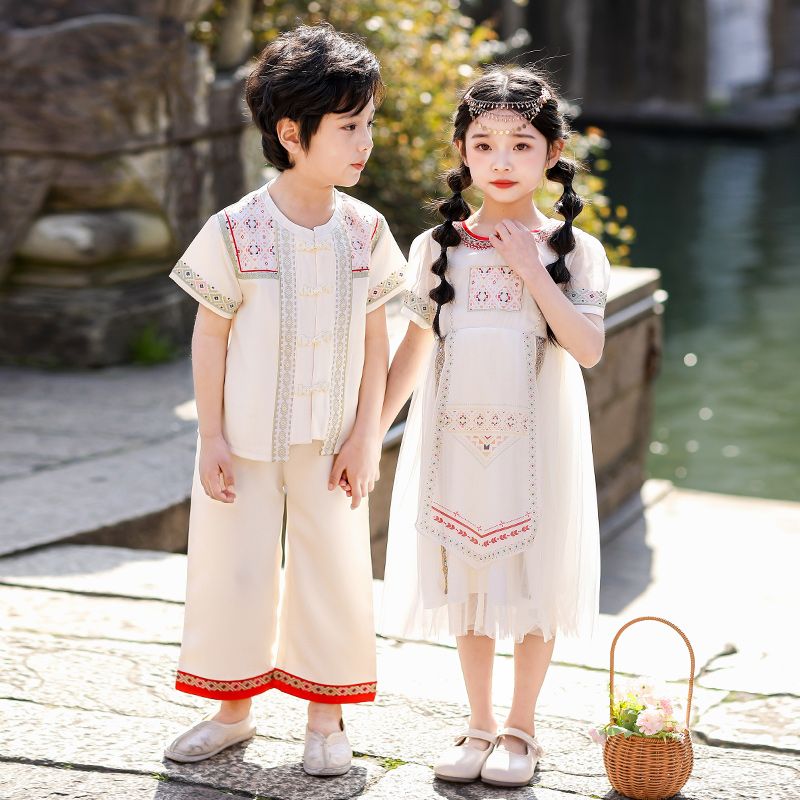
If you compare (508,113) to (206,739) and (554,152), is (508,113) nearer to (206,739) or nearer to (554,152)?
(554,152)

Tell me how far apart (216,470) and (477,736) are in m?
0.70

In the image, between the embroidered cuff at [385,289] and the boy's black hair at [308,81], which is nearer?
the boy's black hair at [308,81]

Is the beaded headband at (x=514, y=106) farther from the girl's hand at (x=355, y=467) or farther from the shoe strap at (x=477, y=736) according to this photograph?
the shoe strap at (x=477, y=736)

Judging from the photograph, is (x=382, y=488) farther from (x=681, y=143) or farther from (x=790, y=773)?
(x=681, y=143)

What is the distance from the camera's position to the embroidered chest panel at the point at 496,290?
2547 millimetres

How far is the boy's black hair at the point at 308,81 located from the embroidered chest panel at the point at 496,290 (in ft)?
1.24

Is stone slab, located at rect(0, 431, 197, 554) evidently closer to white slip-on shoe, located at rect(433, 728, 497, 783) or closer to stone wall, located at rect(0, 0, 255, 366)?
stone wall, located at rect(0, 0, 255, 366)

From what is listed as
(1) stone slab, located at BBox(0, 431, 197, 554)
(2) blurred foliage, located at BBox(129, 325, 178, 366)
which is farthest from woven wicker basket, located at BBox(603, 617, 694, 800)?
(2) blurred foliage, located at BBox(129, 325, 178, 366)

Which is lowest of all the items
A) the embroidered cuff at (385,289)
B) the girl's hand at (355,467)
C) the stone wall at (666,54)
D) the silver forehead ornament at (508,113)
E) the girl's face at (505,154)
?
the girl's hand at (355,467)

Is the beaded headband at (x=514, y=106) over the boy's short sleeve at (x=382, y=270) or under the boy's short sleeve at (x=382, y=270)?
over

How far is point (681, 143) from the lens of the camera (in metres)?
19.4

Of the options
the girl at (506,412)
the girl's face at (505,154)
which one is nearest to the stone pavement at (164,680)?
the girl at (506,412)

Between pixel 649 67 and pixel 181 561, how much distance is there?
18.5 m

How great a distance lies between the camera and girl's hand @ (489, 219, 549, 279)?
97.7 inches
